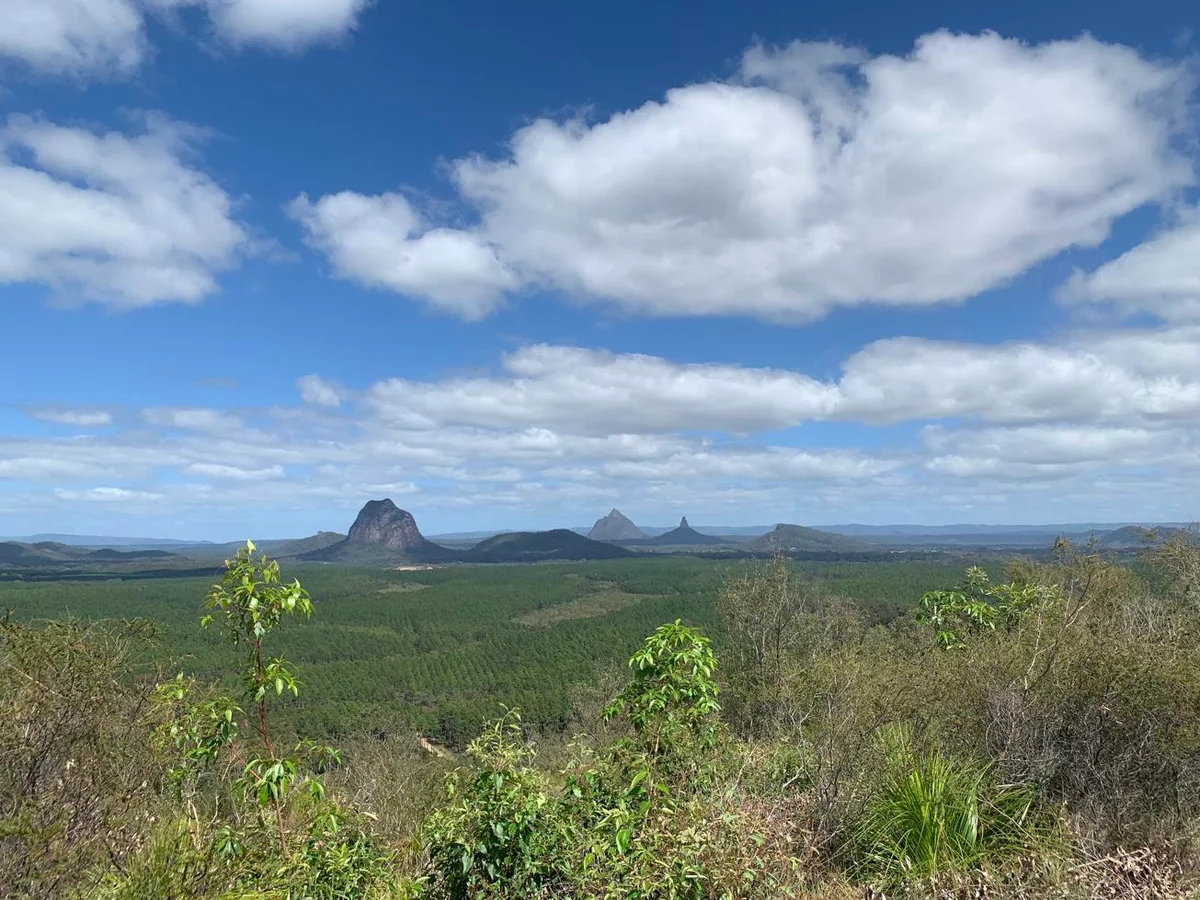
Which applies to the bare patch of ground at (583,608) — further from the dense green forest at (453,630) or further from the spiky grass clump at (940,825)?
the spiky grass clump at (940,825)

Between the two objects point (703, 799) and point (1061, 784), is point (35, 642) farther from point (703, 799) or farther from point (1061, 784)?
point (1061, 784)

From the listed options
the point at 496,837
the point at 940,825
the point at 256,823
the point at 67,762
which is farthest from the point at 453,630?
the point at 496,837

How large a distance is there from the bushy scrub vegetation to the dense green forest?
100 feet

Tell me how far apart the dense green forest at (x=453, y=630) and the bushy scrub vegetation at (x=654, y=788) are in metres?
30.6

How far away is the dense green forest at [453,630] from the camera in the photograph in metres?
66.8

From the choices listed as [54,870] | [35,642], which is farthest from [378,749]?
[54,870]

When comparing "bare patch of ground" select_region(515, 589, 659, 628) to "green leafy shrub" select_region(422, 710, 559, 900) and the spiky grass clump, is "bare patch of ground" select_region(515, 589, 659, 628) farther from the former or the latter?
"green leafy shrub" select_region(422, 710, 559, 900)

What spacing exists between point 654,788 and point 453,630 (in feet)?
425

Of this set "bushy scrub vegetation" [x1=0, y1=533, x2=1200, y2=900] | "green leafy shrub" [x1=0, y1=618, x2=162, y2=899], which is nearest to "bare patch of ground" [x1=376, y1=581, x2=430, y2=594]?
"green leafy shrub" [x1=0, y1=618, x2=162, y2=899]

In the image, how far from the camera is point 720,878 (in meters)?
4.33

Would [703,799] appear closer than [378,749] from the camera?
Yes

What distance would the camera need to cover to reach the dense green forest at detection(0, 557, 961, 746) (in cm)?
6675

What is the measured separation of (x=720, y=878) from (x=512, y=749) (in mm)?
1588

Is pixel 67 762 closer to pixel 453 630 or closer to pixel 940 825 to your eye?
pixel 940 825
